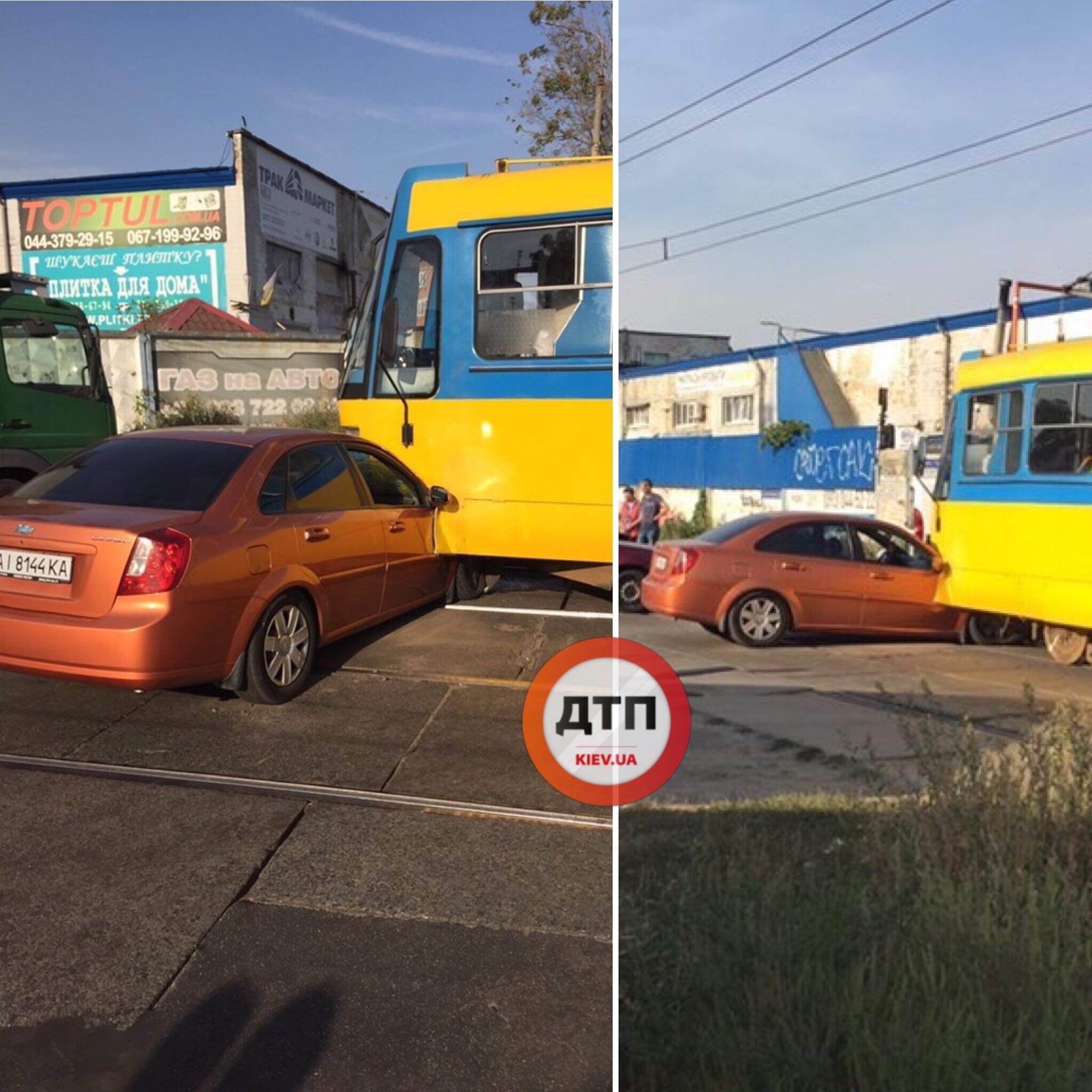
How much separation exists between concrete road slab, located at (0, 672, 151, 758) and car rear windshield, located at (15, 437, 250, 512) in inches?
35.3

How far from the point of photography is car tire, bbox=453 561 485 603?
7117 millimetres

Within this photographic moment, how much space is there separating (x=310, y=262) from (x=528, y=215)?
21553 mm

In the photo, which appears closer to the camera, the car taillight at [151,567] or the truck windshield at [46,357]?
the car taillight at [151,567]

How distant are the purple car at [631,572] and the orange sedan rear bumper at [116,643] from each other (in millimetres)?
3282

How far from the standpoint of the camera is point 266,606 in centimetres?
475

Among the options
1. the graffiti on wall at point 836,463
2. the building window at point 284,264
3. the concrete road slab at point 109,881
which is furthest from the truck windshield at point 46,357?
the building window at point 284,264

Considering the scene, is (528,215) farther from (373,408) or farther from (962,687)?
(962,687)

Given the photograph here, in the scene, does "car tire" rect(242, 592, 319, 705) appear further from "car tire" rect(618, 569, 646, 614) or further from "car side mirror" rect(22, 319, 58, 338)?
"car side mirror" rect(22, 319, 58, 338)

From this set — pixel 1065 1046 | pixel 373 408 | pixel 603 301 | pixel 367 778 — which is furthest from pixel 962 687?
pixel 373 408

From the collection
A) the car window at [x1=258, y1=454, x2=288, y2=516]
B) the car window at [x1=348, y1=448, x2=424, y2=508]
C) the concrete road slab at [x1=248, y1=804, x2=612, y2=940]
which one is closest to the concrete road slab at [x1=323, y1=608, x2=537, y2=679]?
the car window at [x1=348, y1=448, x2=424, y2=508]

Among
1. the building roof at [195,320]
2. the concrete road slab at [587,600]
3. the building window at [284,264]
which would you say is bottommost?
the concrete road slab at [587,600]

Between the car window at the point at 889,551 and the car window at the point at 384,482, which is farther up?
the car window at the point at 889,551

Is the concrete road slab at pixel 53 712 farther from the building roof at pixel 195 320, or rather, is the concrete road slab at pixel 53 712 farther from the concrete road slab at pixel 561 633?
the building roof at pixel 195 320

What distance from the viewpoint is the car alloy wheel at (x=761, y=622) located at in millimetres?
1322
